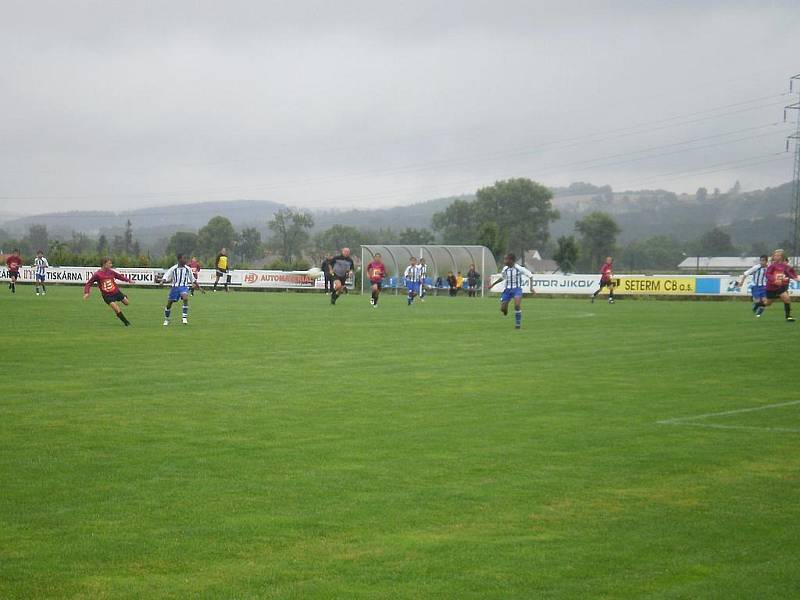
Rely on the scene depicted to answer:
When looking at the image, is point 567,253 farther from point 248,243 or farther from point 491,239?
point 248,243

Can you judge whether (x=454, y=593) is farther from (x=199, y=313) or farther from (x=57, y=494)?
(x=199, y=313)

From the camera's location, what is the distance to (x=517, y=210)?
164 m

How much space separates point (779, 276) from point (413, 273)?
1960 cm

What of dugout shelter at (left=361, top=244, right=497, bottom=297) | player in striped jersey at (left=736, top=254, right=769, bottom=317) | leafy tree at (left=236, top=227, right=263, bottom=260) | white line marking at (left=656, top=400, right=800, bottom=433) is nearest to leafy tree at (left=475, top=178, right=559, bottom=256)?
leafy tree at (left=236, top=227, right=263, bottom=260)

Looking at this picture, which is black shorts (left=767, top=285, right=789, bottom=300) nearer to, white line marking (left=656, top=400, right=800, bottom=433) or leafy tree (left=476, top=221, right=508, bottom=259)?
white line marking (left=656, top=400, right=800, bottom=433)

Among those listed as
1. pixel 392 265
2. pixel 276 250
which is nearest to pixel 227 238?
pixel 276 250

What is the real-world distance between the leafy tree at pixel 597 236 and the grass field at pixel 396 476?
128 metres

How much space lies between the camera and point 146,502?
29.0 ft

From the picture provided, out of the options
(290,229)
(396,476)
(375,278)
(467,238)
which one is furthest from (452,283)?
(467,238)

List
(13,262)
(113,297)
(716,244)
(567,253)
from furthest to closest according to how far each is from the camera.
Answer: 1. (716,244)
2. (567,253)
3. (13,262)
4. (113,297)

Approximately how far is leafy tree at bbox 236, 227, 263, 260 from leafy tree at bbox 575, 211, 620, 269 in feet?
144

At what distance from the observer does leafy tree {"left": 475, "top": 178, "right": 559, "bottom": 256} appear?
16262 cm

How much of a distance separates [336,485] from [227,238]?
136 meters

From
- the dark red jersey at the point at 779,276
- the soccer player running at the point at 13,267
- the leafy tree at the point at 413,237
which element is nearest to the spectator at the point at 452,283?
the soccer player running at the point at 13,267
